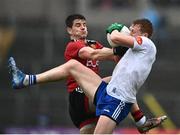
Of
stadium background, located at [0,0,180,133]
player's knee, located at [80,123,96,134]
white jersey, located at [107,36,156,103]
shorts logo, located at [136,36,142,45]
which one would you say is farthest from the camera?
stadium background, located at [0,0,180,133]

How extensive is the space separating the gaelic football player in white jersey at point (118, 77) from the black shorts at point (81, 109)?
1.69 feet

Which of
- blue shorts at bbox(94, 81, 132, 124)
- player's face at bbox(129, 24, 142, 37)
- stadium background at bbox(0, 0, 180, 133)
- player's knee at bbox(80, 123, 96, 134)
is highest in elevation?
player's face at bbox(129, 24, 142, 37)

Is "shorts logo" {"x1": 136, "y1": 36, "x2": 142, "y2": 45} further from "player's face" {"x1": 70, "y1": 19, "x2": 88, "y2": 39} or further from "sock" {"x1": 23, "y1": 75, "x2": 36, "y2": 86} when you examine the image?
"sock" {"x1": 23, "y1": 75, "x2": 36, "y2": 86}

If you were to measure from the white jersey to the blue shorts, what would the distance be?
0.06 meters

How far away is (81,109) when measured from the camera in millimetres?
11102

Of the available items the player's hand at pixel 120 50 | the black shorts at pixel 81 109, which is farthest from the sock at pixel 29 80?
the player's hand at pixel 120 50

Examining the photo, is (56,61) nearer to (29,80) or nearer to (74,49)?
(74,49)

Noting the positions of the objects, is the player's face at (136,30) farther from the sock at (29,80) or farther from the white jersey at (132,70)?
the sock at (29,80)

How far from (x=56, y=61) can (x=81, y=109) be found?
8.91 m

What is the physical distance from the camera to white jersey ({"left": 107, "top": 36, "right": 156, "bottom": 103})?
1027cm

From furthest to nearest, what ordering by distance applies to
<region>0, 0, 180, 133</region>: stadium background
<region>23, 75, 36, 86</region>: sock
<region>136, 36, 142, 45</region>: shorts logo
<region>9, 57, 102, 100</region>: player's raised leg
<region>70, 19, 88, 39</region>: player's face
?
<region>0, 0, 180, 133</region>: stadium background < <region>70, 19, 88, 39</region>: player's face < <region>23, 75, 36, 86</region>: sock < <region>9, 57, 102, 100</region>: player's raised leg < <region>136, 36, 142, 45</region>: shorts logo

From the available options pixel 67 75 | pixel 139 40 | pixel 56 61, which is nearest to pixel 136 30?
pixel 139 40

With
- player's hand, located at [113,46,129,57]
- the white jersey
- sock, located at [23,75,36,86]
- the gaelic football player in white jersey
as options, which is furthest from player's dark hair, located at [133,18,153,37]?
sock, located at [23,75,36,86]

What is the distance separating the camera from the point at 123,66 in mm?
10297
